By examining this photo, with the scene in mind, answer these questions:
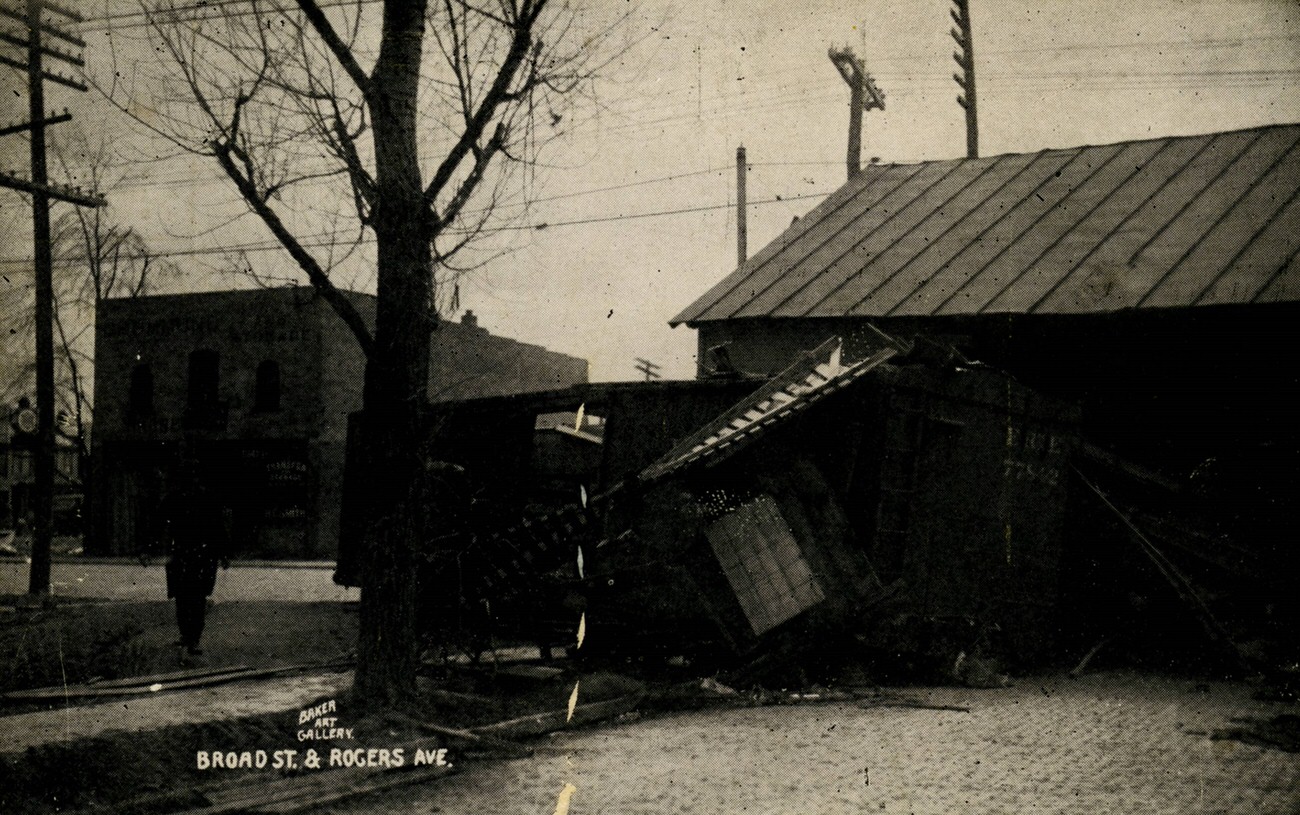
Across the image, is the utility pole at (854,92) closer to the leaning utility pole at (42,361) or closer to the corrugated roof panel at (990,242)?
the corrugated roof panel at (990,242)

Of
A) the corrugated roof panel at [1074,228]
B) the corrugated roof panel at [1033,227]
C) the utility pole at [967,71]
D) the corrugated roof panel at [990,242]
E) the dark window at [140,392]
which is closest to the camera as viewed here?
the corrugated roof panel at [1074,228]

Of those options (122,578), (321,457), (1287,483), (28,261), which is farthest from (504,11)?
(321,457)

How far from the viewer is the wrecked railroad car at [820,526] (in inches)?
338

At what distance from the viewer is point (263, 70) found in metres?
7.20

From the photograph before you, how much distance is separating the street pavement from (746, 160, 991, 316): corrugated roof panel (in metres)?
9.12

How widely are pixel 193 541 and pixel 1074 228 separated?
1166 cm

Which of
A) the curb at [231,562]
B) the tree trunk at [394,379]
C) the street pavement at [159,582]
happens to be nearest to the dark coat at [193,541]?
the tree trunk at [394,379]

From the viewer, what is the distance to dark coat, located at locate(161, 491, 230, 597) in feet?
32.6

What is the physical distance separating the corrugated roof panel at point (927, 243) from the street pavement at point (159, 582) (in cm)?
964

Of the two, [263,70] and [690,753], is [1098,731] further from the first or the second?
[263,70]

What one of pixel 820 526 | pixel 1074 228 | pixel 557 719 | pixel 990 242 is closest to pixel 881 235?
pixel 990 242

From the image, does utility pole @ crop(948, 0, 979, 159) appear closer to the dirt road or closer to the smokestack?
the smokestack

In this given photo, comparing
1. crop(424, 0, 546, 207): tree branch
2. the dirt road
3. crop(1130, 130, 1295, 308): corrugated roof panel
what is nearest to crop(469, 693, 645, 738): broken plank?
the dirt road

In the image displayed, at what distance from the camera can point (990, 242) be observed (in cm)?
1405
